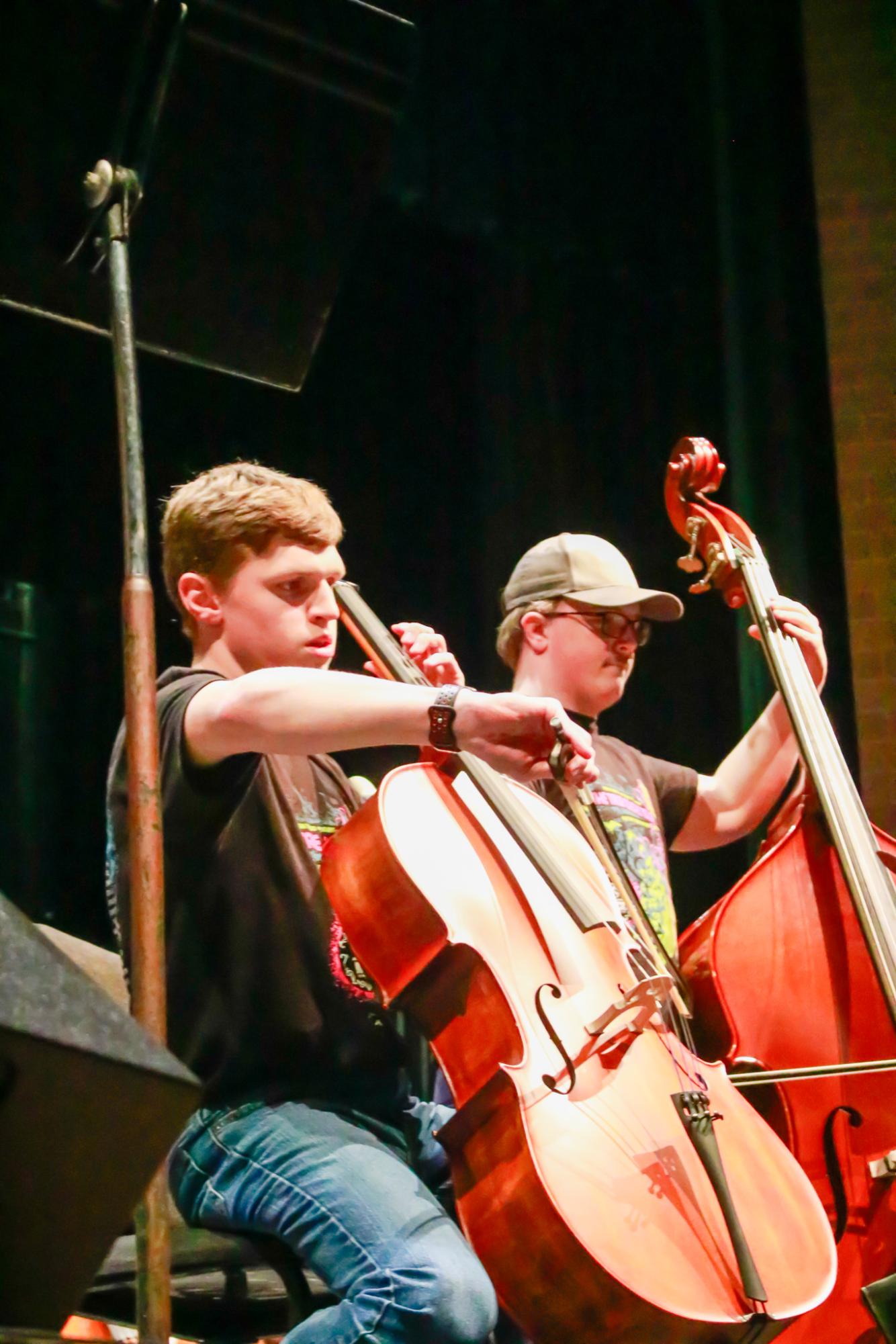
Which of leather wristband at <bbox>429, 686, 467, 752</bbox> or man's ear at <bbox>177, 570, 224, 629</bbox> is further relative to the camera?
man's ear at <bbox>177, 570, 224, 629</bbox>

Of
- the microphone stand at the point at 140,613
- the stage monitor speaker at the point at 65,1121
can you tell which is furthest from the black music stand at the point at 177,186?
the stage monitor speaker at the point at 65,1121

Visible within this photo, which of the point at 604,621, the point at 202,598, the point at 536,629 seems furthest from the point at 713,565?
the point at 202,598

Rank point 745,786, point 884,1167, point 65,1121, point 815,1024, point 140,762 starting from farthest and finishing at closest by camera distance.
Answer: point 745,786
point 815,1024
point 884,1167
point 140,762
point 65,1121

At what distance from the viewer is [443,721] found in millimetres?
1408

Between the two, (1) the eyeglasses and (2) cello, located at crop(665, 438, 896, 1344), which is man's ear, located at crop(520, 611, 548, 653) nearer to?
(1) the eyeglasses

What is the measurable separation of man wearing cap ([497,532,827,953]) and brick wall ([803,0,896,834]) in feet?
3.23

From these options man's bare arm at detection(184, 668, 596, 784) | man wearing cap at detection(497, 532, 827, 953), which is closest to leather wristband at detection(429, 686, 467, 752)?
man's bare arm at detection(184, 668, 596, 784)

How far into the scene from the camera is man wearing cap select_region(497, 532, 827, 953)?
7.90 ft

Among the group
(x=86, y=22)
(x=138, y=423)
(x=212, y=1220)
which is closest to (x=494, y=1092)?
(x=212, y=1220)

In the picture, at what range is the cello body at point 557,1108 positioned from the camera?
4.04 feet

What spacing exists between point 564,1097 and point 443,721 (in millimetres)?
394

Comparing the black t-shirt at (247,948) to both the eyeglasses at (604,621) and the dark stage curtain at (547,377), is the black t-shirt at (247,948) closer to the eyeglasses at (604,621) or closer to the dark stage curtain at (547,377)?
the eyeglasses at (604,621)

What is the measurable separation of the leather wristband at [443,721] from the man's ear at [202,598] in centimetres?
49

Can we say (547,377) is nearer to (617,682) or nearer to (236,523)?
(617,682)
